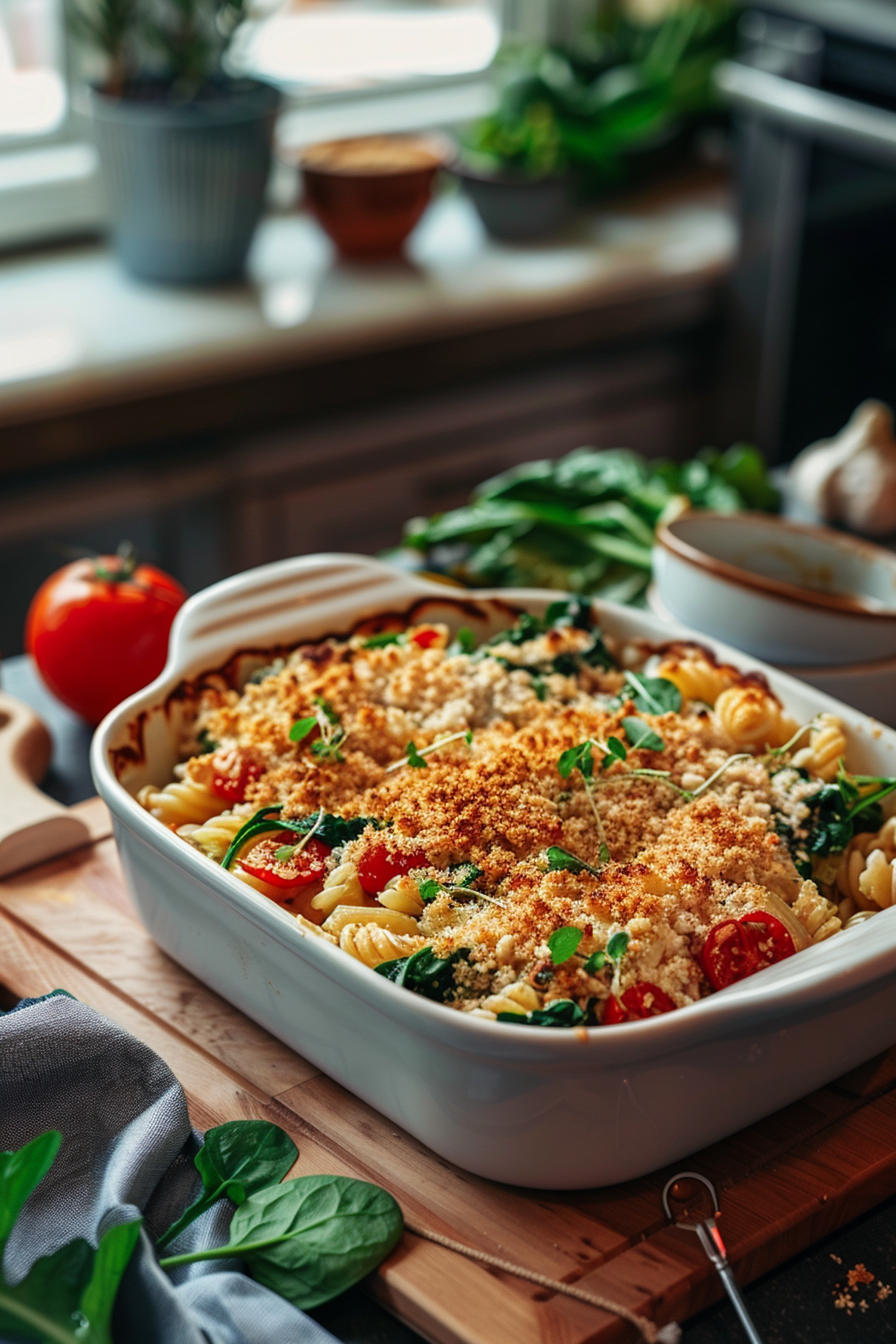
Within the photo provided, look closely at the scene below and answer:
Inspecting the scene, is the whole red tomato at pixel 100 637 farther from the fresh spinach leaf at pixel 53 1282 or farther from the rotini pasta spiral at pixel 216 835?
the fresh spinach leaf at pixel 53 1282

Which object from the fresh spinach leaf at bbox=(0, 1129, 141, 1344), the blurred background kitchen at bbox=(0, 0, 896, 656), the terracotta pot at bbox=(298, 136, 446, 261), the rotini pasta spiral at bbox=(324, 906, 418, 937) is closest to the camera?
the fresh spinach leaf at bbox=(0, 1129, 141, 1344)

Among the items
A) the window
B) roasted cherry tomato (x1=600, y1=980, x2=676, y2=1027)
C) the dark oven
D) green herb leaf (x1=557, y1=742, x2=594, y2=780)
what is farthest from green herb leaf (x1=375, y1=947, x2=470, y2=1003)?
the window

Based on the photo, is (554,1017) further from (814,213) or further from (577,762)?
(814,213)

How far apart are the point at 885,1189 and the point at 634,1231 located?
203 millimetres

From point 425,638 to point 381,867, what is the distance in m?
0.37

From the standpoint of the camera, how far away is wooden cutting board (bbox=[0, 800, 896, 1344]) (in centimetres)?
90

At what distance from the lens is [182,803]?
46.9 inches

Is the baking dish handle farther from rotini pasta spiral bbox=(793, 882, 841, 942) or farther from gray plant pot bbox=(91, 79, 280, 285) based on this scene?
gray plant pot bbox=(91, 79, 280, 285)

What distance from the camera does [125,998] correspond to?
1180 mm

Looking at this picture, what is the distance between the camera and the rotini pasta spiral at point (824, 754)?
121 centimetres

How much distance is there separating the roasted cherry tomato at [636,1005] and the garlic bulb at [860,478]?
3.69 feet

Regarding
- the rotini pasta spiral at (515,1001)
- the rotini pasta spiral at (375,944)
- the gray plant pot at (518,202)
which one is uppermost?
the gray plant pot at (518,202)

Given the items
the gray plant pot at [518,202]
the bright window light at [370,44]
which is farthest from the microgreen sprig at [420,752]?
the bright window light at [370,44]

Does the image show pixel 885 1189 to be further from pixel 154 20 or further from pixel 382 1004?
pixel 154 20
